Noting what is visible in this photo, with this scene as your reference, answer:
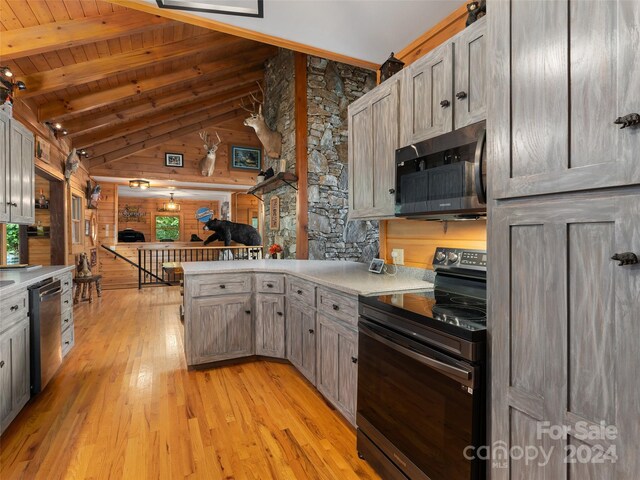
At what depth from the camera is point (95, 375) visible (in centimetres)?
287

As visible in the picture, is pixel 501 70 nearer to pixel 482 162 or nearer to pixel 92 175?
pixel 482 162

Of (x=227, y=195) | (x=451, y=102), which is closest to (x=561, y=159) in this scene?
(x=451, y=102)

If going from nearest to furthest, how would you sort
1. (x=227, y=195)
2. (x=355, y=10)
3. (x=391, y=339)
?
(x=391, y=339), (x=355, y=10), (x=227, y=195)

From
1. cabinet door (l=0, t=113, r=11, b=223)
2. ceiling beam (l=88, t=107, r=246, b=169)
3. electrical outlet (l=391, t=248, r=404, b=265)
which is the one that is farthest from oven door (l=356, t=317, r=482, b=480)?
ceiling beam (l=88, t=107, r=246, b=169)

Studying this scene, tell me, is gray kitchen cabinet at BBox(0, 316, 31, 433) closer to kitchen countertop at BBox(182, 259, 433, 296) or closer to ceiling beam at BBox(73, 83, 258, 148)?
kitchen countertop at BBox(182, 259, 433, 296)

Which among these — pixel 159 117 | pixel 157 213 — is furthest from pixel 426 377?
pixel 157 213

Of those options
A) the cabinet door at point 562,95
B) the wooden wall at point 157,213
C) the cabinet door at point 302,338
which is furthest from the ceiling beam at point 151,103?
the wooden wall at point 157,213

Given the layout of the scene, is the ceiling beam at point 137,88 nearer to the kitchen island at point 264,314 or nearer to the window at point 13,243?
the window at point 13,243

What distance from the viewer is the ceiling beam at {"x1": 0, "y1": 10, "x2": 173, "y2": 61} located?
111 inches

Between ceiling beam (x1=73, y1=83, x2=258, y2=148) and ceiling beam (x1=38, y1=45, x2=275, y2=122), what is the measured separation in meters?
1.23

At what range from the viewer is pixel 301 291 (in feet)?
8.97

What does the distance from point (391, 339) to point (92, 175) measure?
25.2 ft

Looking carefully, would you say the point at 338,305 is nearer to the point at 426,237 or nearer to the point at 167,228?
the point at 426,237

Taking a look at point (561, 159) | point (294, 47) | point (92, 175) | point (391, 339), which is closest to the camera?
point (561, 159)
